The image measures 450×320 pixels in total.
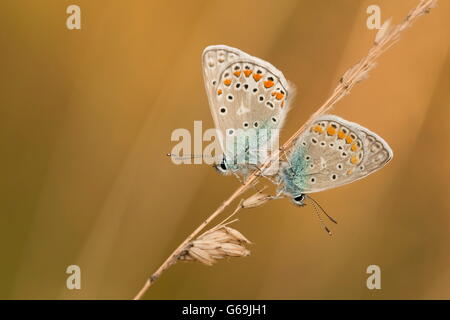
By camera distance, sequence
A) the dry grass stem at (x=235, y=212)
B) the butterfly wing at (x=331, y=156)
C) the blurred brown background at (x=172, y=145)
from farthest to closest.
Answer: the blurred brown background at (x=172, y=145) < the butterfly wing at (x=331, y=156) < the dry grass stem at (x=235, y=212)

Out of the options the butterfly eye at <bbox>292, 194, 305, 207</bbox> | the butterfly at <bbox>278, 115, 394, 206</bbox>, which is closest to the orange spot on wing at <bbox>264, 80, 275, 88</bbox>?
the butterfly at <bbox>278, 115, 394, 206</bbox>

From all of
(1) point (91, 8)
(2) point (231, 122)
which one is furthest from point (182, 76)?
(2) point (231, 122)

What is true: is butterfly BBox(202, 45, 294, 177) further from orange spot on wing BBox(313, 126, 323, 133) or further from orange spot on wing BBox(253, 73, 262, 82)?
orange spot on wing BBox(313, 126, 323, 133)

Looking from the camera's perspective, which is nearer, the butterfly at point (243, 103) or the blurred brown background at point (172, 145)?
the butterfly at point (243, 103)

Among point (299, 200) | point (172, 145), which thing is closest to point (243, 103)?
point (299, 200)

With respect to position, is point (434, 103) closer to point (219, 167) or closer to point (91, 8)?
point (219, 167)

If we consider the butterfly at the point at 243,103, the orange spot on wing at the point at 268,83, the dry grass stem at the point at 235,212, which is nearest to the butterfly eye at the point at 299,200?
the butterfly at the point at 243,103

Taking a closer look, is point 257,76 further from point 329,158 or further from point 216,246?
point 216,246

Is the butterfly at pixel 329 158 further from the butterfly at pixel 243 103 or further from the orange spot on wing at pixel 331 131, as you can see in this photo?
the butterfly at pixel 243 103
